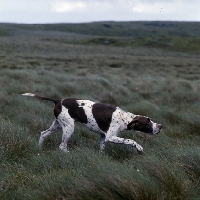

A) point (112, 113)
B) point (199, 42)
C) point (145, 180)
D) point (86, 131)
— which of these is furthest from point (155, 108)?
point (199, 42)

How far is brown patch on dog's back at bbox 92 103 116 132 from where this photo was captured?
21.7 feet

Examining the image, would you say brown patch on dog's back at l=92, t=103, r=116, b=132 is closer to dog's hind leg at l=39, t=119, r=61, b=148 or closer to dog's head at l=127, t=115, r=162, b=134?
dog's head at l=127, t=115, r=162, b=134

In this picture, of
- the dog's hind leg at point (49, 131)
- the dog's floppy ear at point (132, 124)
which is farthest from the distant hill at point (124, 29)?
the dog's floppy ear at point (132, 124)

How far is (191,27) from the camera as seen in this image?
564ft

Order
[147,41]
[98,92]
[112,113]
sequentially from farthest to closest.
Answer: [147,41]
[98,92]
[112,113]

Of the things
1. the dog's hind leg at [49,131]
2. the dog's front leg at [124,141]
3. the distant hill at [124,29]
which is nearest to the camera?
the dog's front leg at [124,141]

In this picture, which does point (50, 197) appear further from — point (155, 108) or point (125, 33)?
point (125, 33)

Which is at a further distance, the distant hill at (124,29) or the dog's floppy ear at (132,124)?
the distant hill at (124,29)

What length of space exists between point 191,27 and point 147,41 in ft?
318

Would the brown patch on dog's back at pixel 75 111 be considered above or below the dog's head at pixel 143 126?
above

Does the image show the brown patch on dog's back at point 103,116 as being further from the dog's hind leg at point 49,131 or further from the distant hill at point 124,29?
the distant hill at point 124,29

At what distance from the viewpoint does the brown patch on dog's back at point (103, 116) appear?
6.63m

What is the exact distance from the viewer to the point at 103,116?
6648mm

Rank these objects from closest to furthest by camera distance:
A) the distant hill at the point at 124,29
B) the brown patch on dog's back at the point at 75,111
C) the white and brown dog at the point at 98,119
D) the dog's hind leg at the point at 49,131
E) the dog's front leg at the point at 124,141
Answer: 1. the dog's front leg at the point at 124,141
2. the white and brown dog at the point at 98,119
3. the brown patch on dog's back at the point at 75,111
4. the dog's hind leg at the point at 49,131
5. the distant hill at the point at 124,29
